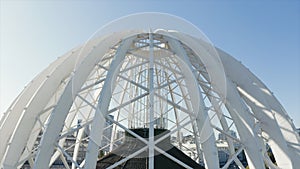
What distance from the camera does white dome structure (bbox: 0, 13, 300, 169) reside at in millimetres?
8367

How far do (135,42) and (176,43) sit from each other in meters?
2.24

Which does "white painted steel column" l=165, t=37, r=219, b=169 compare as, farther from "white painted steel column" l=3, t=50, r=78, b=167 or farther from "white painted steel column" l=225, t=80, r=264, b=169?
"white painted steel column" l=3, t=50, r=78, b=167

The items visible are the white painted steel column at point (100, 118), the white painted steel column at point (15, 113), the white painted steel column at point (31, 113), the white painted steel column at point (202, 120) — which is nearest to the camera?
the white painted steel column at point (100, 118)

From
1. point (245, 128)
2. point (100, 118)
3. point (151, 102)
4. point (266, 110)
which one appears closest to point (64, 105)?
point (100, 118)

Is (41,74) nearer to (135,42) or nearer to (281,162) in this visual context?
(135,42)

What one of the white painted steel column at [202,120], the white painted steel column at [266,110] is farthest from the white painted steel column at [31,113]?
the white painted steel column at [266,110]

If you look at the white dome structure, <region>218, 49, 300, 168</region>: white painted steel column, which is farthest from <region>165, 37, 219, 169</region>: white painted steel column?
<region>218, 49, 300, 168</region>: white painted steel column

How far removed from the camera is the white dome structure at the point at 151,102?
8367 mm

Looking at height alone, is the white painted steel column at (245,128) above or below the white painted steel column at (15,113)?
Result: below

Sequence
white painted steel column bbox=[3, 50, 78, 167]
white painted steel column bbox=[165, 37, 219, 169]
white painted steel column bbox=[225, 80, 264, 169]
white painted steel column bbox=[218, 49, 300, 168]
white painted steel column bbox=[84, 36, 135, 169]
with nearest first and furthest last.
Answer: white painted steel column bbox=[84, 36, 135, 169] < white painted steel column bbox=[165, 37, 219, 169] < white painted steel column bbox=[225, 80, 264, 169] < white painted steel column bbox=[3, 50, 78, 167] < white painted steel column bbox=[218, 49, 300, 168]

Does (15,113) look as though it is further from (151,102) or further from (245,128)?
(245,128)

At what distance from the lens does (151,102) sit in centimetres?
835

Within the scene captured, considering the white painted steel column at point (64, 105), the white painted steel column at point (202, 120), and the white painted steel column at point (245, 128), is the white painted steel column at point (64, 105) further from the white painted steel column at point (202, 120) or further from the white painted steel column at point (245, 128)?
the white painted steel column at point (245, 128)

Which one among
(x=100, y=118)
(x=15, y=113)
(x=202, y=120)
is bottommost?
(x=202, y=120)
